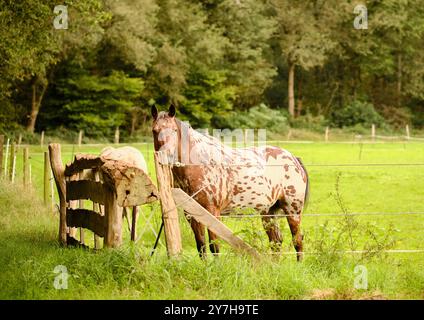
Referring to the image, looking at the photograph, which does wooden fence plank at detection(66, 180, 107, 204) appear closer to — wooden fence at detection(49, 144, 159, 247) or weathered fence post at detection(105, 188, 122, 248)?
wooden fence at detection(49, 144, 159, 247)

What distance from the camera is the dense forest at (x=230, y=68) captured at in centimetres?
4325

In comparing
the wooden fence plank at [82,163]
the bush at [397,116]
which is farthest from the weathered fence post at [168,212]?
the bush at [397,116]

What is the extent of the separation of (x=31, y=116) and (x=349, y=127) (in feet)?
84.0

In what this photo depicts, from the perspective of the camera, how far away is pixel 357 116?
176 ft

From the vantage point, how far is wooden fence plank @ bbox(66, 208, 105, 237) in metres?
7.80

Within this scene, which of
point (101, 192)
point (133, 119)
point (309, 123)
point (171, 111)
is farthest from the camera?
point (309, 123)

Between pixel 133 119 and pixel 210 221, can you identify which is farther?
pixel 133 119

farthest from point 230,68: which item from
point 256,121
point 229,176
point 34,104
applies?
point 229,176

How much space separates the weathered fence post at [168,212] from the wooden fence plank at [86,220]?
45.8 inches

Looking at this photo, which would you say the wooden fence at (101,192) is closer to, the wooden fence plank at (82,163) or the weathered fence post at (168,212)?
the wooden fence plank at (82,163)

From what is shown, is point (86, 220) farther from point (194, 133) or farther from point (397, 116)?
point (397, 116)

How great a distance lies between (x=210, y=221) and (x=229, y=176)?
6.72 feet
